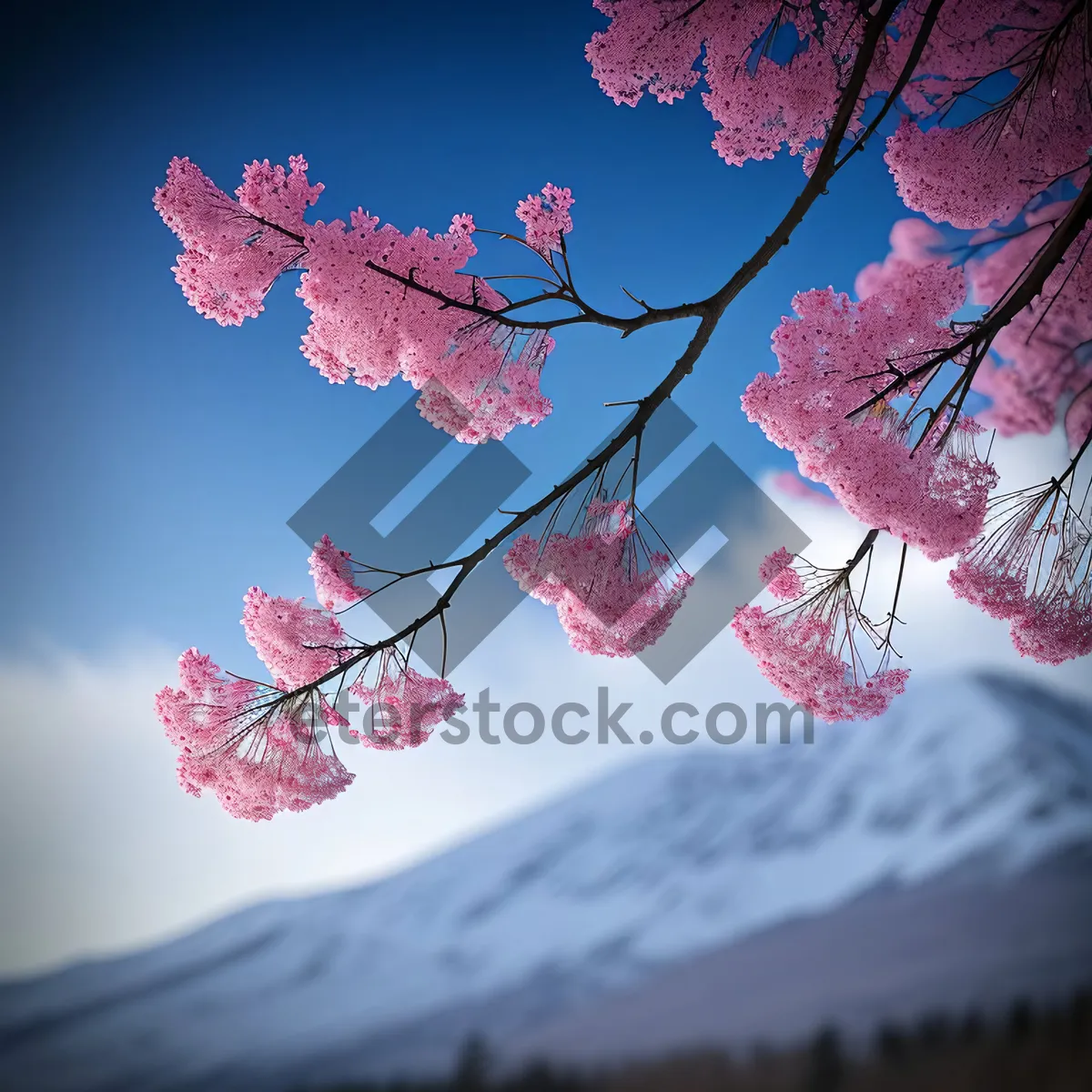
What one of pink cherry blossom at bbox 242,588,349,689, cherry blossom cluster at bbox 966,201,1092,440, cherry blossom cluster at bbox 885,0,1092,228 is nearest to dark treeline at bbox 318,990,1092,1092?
pink cherry blossom at bbox 242,588,349,689

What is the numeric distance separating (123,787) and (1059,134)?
10.6 feet

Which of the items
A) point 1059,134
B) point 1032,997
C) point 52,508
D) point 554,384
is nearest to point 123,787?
point 52,508

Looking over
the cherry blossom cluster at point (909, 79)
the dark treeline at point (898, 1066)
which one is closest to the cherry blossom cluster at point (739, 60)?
the cherry blossom cluster at point (909, 79)

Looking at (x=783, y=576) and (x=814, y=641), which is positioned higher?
(x=783, y=576)

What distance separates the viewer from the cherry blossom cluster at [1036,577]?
6.32 ft

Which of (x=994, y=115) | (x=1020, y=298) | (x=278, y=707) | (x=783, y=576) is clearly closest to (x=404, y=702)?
(x=278, y=707)

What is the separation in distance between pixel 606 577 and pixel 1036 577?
1.16m

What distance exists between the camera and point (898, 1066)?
218cm

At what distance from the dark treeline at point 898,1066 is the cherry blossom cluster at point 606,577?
1.33m

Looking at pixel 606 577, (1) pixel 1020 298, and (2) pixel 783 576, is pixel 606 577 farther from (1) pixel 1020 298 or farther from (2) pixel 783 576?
(1) pixel 1020 298

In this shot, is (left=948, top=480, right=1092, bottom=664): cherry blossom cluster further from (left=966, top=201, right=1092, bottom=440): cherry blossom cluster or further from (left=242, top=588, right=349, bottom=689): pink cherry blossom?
(left=242, top=588, right=349, bottom=689): pink cherry blossom

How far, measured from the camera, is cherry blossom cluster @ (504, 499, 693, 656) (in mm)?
1758

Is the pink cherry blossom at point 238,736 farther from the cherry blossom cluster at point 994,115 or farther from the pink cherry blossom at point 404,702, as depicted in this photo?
the cherry blossom cluster at point 994,115

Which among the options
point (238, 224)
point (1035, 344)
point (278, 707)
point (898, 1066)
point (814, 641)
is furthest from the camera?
point (1035, 344)
